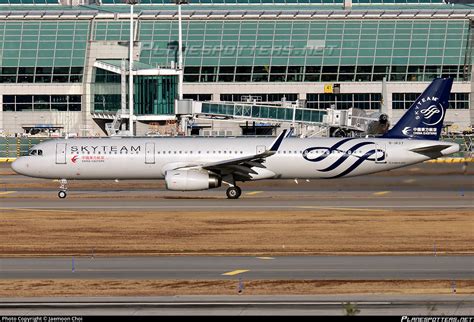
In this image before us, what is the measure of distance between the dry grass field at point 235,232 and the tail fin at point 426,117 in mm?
15939

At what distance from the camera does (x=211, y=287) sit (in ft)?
113

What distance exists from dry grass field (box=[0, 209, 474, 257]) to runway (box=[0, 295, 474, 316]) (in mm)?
11003

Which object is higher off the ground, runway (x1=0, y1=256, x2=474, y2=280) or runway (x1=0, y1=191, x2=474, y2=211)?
runway (x1=0, y1=256, x2=474, y2=280)

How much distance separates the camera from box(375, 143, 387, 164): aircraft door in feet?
234

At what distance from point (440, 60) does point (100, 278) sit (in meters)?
118

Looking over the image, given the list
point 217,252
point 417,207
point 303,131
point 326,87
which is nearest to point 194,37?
point 326,87

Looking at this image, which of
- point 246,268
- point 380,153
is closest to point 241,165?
point 380,153

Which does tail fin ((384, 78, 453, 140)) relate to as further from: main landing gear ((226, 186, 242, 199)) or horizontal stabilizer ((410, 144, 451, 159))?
main landing gear ((226, 186, 242, 199))

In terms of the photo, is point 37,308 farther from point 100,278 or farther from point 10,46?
point 10,46
